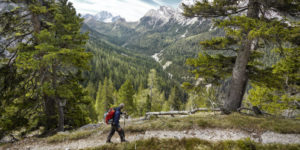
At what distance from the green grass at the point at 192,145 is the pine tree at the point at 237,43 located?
415 cm

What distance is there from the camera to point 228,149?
4172 mm

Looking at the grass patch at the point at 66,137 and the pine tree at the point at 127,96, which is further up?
the grass patch at the point at 66,137

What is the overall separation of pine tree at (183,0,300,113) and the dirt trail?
2.21m

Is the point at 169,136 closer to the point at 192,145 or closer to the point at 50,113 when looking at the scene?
the point at 192,145

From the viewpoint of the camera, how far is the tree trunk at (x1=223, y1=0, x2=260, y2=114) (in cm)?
699

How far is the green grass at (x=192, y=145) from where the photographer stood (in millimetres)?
4129

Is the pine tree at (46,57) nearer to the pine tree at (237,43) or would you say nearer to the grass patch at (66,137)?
the grass patch at (66,137)

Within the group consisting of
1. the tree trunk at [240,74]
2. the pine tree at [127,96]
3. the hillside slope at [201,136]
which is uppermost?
the tree trunk at [240,74]

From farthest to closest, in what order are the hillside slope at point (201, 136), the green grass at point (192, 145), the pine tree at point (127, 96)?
the pine tree at point (127, 96) < the hillside slope at point (201, 136) < the green grass at point (192, 145)

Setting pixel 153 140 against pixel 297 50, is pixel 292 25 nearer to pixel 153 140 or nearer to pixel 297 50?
pixel 297 50

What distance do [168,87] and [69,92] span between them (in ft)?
270

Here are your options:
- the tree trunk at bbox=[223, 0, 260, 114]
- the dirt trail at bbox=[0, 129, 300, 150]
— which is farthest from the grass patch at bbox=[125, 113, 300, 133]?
the tree trunk at bbox=[223, 0, 260, 114]

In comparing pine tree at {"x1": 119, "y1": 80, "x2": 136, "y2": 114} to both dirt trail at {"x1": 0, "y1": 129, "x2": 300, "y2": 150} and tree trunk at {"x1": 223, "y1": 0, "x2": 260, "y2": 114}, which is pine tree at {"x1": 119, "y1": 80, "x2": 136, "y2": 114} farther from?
tree trunk at {"x1": 223, "y1": 0, "x2": 260, "y2": 114}

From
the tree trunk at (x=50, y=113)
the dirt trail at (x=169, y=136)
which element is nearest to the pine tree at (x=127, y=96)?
the tree trunk at (x=50, y=113)
